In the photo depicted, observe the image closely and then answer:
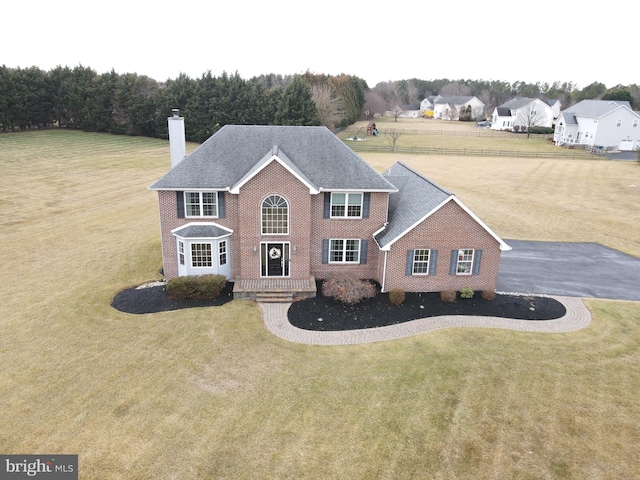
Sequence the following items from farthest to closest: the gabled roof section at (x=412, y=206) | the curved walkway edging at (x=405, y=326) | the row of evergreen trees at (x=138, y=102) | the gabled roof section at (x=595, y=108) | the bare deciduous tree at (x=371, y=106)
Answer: the bare deciduous tree at (x=371, y=106) → the gabled roof section at (x=595, y=108) → the row of evergreen trees at (x=138, y=102) → the gabled roof section at (x=412, y=206) → the curved walkway edging at (x=405, y=326)

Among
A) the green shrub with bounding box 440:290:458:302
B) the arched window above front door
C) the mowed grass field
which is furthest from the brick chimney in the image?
the green shrub with bounding box 440:290:458:302

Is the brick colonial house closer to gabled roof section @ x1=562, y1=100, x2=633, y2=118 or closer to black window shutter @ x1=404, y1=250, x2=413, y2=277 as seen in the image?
black window shutter @ x1=404, y1=250, x2=413, y2=277

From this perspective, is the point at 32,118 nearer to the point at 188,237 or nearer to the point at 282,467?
the point at 188,237

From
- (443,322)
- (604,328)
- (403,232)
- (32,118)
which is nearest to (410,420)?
(443,322)

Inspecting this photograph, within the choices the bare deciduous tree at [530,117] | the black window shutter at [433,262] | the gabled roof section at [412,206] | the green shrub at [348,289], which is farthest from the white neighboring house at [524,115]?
the green shrub at [348,289]

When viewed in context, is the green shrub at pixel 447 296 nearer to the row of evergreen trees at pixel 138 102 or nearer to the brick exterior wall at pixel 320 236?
the brick exterior wall at pixel 320 236

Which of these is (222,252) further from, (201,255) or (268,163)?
(268,163)
